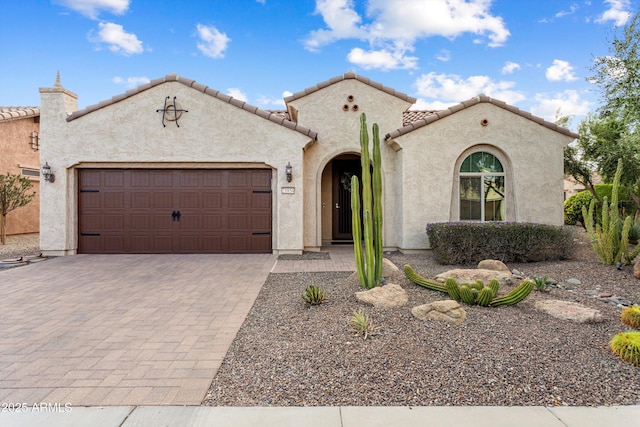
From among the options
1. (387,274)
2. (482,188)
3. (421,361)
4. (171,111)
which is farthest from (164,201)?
(421,361)

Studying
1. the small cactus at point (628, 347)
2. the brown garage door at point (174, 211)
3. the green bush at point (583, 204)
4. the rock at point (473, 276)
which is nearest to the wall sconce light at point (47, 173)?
the brown garage door at point (174, 211)

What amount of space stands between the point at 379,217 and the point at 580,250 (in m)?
8.28

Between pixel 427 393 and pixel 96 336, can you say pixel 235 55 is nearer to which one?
pixel 96 336

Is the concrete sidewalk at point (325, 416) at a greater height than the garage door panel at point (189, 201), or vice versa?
the garage door panel at point (189, 201)

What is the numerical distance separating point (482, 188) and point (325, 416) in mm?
10780

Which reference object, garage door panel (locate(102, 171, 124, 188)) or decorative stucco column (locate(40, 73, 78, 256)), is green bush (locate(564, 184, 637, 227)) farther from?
decorative stucco column (locate(40, 73, 78, 256))

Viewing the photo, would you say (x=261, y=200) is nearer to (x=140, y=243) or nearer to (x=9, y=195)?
(x=140, y=243)

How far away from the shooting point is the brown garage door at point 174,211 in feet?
40.4

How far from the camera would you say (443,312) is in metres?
5.18

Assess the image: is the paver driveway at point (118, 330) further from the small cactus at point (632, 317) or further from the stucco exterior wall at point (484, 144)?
the stucco exterior wall at point (484, 144)

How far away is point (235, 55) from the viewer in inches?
588

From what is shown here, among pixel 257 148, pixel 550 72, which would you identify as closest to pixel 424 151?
pixel 257 148

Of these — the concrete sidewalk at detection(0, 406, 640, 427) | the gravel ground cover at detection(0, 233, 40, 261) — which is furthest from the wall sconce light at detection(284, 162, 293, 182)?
the concrete sidewalk at detection(0, 406, 640, 427)

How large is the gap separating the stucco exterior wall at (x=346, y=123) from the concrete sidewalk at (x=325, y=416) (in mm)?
9695
